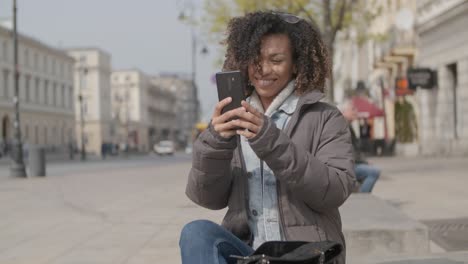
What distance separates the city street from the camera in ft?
18.7

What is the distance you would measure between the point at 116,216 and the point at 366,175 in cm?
329

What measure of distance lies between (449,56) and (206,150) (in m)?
21.4

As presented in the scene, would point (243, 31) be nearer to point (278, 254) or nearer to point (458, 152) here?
point (278, 254)

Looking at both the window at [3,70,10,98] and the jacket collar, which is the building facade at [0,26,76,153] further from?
the jacket collar

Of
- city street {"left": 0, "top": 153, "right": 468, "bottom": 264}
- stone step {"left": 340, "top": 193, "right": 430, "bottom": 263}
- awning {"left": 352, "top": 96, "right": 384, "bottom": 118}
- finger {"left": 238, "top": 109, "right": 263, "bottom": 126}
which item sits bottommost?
city street {"left": 0, "top": 153, "right": 468, "bottom": 264}

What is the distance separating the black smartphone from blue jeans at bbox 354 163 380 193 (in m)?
5.55

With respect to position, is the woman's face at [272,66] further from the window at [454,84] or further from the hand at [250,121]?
the window at [454,84]

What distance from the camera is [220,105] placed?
84.7 inches

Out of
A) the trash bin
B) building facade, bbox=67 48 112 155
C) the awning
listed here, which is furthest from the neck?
building facade, bbox=67 48 112 155

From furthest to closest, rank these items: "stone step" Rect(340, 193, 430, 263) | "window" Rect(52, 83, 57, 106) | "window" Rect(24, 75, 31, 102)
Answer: "window" Rect(52, 83, 57, 106), "window" Rect(24, 75, 31, 102), "stone step" Rect(340, 193, 430, 263)

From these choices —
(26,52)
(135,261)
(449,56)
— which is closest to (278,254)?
(135,261)

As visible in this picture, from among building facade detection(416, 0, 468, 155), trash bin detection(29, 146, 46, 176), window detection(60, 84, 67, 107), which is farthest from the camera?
window detection(60, 84, 67, 107)

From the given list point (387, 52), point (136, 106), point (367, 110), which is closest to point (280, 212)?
point (367, 110)

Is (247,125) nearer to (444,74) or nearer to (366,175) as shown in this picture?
(366,175)
